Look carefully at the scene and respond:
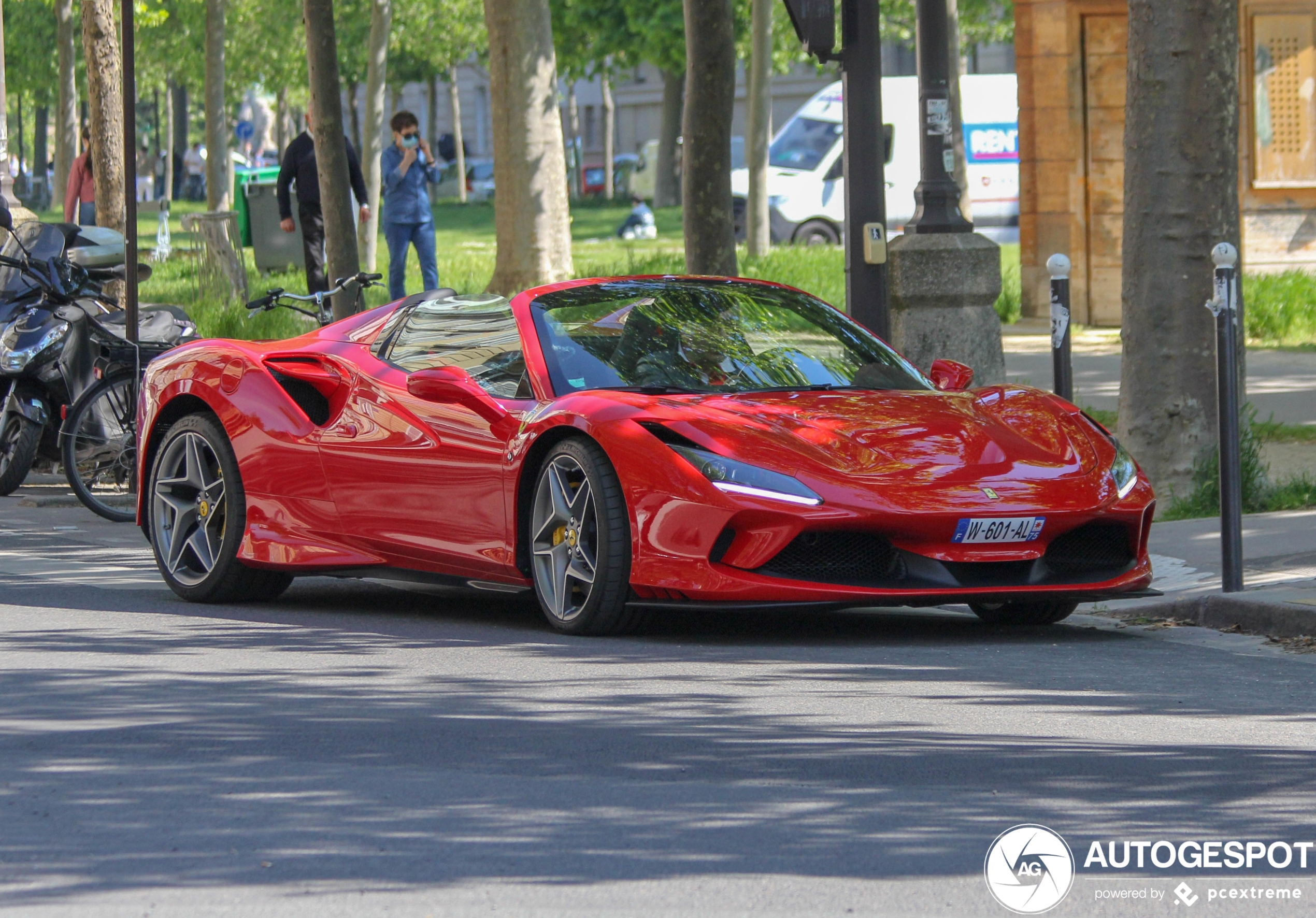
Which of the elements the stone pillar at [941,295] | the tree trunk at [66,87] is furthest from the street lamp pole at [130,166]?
the tree trunk at [66,87]

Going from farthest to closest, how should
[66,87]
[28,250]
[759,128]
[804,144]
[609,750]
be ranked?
1. [66,87]
2. [804,144]
3. [759,128]
4. [28,250]
5. [609,750]

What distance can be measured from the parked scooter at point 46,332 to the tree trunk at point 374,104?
13161mm

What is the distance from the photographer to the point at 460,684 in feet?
19.9

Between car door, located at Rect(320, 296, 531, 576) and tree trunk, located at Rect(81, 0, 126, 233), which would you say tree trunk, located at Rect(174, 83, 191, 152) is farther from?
car door, located at Rect(320, 296, 531, 576)

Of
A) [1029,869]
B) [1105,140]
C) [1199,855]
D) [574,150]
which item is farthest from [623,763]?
[574,150]

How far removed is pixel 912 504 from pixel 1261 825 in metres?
2.28

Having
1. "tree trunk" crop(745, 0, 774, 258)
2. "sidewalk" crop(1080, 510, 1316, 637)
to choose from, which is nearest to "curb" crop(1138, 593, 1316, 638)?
"sidewalk" crop(1080, 510, 1316, 637)

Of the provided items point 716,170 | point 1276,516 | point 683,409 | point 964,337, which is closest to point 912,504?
point 683,409

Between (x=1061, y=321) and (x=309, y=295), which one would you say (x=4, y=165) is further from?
(x=1061, y=321)

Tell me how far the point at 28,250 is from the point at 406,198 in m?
5.86

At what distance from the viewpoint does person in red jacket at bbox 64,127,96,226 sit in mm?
21678

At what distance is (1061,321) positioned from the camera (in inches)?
355

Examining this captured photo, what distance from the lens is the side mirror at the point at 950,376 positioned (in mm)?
7637

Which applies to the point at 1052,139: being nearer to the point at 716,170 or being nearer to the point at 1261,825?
the point at 716,170
